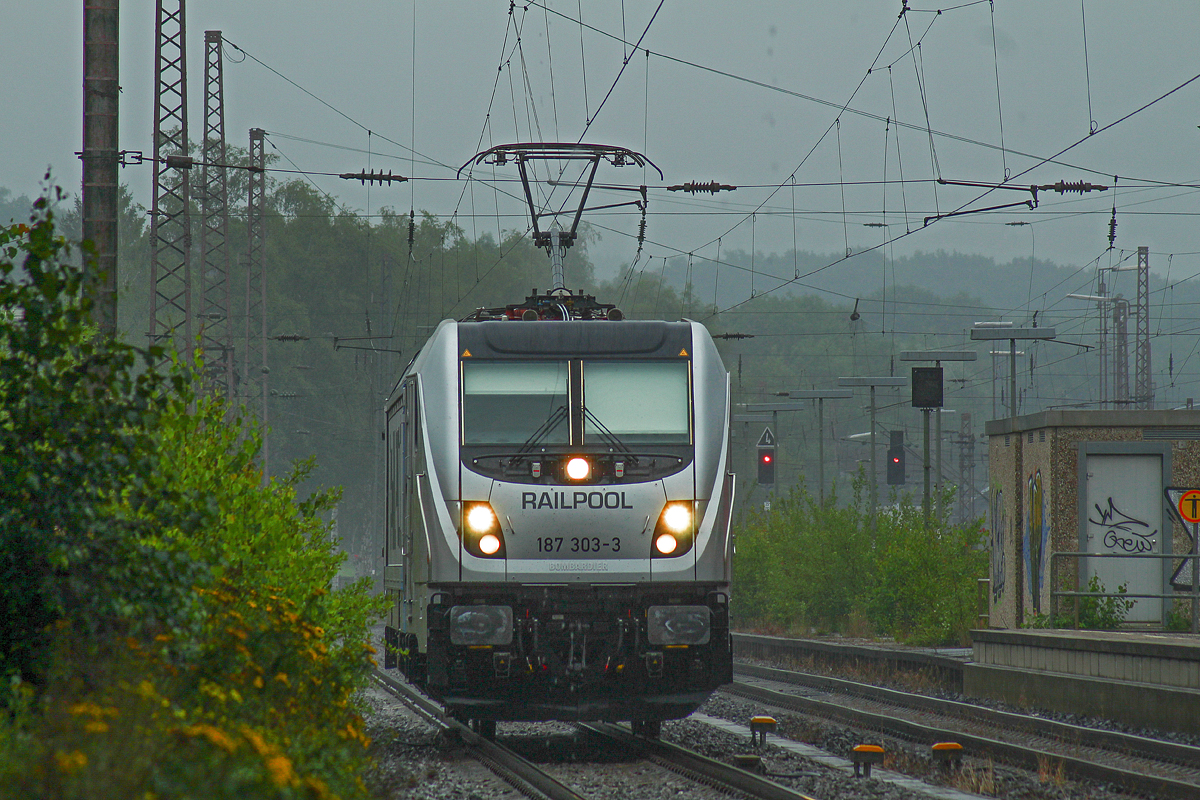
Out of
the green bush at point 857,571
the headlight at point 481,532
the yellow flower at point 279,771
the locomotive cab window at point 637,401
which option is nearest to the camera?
the yellow flower at point 279,771

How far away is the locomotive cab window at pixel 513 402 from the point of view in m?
11.4

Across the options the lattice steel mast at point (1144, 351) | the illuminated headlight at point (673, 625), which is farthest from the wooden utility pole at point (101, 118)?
the lattice steel mast at point (1144, 351)

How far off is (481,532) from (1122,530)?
10.9 m

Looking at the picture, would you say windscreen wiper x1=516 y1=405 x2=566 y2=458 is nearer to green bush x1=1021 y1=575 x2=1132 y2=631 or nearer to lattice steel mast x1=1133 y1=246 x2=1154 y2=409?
green bush x1=1021 y1=575 x2=1132 y2=631

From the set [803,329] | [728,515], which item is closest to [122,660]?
[728,515]

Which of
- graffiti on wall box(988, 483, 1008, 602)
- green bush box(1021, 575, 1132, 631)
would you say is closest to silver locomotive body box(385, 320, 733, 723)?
green bush box(1021, 575, 1132, 631)

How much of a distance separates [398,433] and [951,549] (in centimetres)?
1393

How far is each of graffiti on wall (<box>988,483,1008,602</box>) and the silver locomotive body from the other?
10564mm

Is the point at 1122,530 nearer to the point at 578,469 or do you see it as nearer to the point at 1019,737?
the point at 1019,737

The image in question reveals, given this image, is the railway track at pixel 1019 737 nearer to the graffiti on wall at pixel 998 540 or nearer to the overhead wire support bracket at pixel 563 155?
the graffiti on wall at pixel 998 540

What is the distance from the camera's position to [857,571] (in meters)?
29.3

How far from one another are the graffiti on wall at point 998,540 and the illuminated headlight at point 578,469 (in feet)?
36.9

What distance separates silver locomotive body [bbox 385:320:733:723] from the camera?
36.2ft

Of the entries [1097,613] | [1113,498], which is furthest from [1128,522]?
[1097,613]
